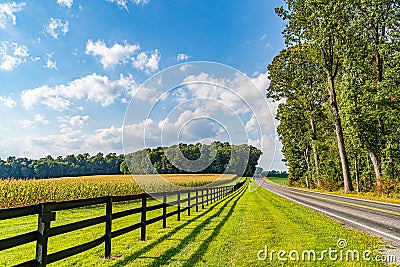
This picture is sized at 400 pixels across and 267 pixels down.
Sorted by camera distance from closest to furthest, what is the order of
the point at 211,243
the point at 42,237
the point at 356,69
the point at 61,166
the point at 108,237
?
the point at 42,237 → the point at 108,237 → the point at 211,243 → the point at 356,69 → the point at 61,166

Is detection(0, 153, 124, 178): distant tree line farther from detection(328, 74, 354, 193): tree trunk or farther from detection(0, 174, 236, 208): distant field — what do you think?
detection(328, 74, 354, 193): tree trunk

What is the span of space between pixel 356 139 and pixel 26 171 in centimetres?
7635

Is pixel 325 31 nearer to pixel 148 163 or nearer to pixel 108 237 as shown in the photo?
pixel 148 163

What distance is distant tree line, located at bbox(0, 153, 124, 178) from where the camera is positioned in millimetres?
73875

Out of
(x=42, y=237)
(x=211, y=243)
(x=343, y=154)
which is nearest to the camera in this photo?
(x=42, y=237)

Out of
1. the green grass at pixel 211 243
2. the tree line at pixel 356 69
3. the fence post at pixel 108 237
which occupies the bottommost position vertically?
the green grass at pixel 211 243

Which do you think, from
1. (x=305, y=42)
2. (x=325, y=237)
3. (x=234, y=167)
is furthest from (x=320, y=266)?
(x=234, y=167)

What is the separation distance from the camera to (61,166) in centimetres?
8238

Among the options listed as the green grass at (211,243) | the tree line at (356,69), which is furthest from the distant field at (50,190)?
the tree line at (356,69)

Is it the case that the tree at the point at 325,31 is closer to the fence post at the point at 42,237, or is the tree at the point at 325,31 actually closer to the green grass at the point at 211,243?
the green grass at the point at 211,243

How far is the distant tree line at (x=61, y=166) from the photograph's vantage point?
242 feet

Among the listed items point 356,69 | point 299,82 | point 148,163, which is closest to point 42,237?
point 148,163

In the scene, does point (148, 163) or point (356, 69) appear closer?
point (356, 69)

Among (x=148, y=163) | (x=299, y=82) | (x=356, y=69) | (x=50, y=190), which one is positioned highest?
(x=299, y=82)
